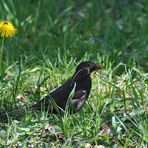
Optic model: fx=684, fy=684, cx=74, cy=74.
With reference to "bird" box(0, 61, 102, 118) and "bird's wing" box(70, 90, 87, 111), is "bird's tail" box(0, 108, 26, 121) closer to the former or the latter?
"bird" box(0, 61, 102, 118)

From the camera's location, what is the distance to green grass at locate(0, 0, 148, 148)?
5891 millimetres

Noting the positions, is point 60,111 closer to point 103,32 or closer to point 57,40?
point 57,40

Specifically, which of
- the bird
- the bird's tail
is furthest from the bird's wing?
the bird's tail

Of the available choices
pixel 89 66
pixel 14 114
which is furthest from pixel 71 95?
pixel 14 114

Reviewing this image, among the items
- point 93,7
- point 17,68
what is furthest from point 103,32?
point 17,68

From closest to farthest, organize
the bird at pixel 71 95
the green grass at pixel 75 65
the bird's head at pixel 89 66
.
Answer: the green grass at pixel 75 65 < the bird at pixel 71 95 < the bird's head at pixel 89 66

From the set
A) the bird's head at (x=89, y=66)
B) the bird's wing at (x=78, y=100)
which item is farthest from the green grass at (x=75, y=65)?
the bird's head at (x=89, y=66)

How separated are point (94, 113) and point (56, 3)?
11.9 ft

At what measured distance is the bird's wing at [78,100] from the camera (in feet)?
20.4

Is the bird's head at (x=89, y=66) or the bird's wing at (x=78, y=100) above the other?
the bird's head at (x=89, y=66)

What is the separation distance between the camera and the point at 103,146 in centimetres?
581

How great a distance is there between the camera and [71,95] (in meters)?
6.20

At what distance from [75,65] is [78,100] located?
1110 mm

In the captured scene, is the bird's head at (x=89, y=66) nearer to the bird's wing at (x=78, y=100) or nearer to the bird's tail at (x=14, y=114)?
the bird's wing at (x=78, y=100)
